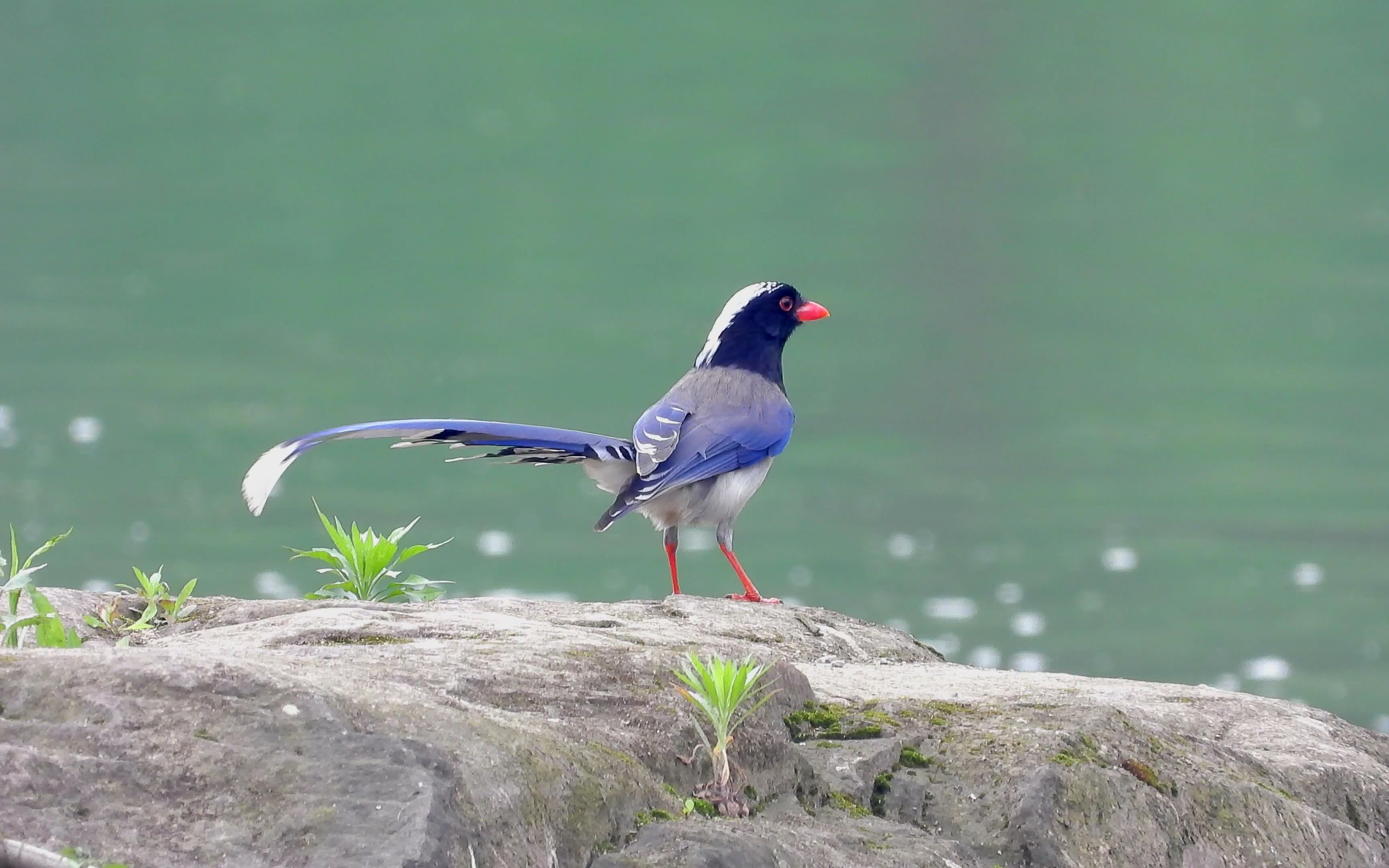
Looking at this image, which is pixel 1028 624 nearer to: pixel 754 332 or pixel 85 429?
pixel 754 332

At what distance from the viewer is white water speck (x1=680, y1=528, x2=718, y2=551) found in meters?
19.8

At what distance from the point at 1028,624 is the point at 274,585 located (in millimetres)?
6828

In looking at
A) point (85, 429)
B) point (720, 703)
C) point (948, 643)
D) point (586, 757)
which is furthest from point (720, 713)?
point (85, 429)

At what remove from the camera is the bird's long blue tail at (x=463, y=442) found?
4648mm

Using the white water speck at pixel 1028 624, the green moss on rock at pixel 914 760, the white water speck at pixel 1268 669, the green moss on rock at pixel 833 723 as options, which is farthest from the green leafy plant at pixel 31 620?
the white water speck at pixel 1028 624

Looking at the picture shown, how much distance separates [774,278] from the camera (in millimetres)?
→ 28344

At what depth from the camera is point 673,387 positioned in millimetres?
8000

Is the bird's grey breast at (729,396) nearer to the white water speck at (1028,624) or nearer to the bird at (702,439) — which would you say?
the bird at (702,439)

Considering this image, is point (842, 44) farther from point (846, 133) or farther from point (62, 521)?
point (62, 521)

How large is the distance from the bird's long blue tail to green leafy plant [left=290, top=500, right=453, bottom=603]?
0.88 feet

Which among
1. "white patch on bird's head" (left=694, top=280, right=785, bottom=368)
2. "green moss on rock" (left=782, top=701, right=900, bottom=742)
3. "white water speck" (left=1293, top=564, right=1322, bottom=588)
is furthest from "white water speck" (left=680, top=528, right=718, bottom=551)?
"green moss on rock" (left=782, top=701, right=900, bottom=742)

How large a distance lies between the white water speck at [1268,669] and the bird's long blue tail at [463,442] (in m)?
10.7

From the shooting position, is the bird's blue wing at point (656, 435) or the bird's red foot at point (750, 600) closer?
the bird's red foot at point (750, 600)

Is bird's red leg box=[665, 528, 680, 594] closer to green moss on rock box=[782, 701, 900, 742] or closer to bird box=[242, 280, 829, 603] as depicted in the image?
bird box=[242, 280, 829, 603]
